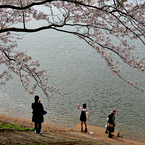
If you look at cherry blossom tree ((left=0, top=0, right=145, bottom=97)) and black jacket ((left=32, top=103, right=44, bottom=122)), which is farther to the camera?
black jacket ((left=32, top=103, right=44, bottom=122))

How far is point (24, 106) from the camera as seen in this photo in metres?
13.5

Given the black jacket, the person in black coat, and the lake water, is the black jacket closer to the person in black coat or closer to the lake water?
the person in black coat

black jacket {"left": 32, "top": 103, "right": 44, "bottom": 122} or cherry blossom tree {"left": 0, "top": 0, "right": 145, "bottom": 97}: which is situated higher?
cherry blossom tree {"left": 0, "top": 0, "right": 145, "bottom": 97}

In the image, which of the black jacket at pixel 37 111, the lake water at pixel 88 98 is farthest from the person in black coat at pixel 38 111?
the lake water at pixel 88 98

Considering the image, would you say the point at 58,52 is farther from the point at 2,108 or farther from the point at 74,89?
the point at 2,108

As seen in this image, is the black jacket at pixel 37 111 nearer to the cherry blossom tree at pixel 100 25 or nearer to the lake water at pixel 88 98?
the cherry blossom tree at pixel 100 25

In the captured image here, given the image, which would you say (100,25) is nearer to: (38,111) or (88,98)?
(38,111)

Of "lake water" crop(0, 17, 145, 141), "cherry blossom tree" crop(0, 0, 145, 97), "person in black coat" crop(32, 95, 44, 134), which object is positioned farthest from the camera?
"lake water" crop(0, 17, 145, 141)

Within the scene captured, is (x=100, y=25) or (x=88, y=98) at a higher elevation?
(x=100, y=25)

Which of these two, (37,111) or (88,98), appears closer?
(37,111)

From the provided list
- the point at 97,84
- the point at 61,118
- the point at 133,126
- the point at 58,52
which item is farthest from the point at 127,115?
the point at 58,52

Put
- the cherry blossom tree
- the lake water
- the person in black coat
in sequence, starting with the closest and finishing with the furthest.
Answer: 1. the cherry blossom tree
2. the person in black coat
3. the lake water

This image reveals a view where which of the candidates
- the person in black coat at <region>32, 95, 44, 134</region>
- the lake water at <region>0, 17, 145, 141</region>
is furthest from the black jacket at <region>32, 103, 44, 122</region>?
the lake water at <region>0, 17, 145, 141</region>

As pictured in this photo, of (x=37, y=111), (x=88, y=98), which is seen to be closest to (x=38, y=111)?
(x=37, y=111)
